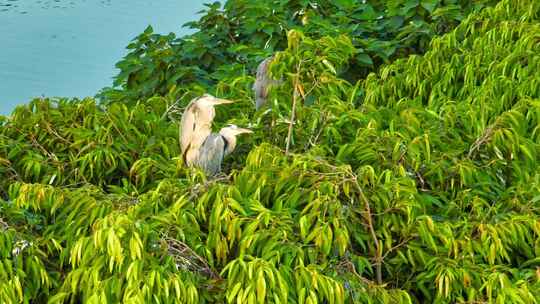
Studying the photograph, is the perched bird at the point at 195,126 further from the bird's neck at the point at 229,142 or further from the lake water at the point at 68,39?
the lake water at the point at 68,39

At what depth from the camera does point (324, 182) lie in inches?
77.9

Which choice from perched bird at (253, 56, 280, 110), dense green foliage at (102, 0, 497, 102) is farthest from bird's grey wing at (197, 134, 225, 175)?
dense green foliage at (102, 0, 497, 102)

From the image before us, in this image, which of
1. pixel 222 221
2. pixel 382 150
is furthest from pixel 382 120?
pixel 222 221

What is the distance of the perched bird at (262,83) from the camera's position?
2.51m

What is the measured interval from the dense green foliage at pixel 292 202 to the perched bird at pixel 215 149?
0.20 ft

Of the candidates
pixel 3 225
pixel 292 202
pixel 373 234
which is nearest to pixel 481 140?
pixel 373 234

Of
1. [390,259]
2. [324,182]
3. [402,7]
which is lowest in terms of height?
[390,259]

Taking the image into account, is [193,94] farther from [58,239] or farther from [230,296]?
[230,296]

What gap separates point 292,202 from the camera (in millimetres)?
1980

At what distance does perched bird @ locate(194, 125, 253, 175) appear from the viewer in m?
2.24

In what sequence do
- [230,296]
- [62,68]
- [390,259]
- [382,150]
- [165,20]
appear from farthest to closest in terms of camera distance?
[165,20] → [62,68] → [382,150] → [390,259] → [230,296]

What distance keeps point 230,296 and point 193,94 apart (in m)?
1.33

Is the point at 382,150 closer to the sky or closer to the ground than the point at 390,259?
closer to the sky

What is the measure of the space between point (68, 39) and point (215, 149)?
18.8ft
